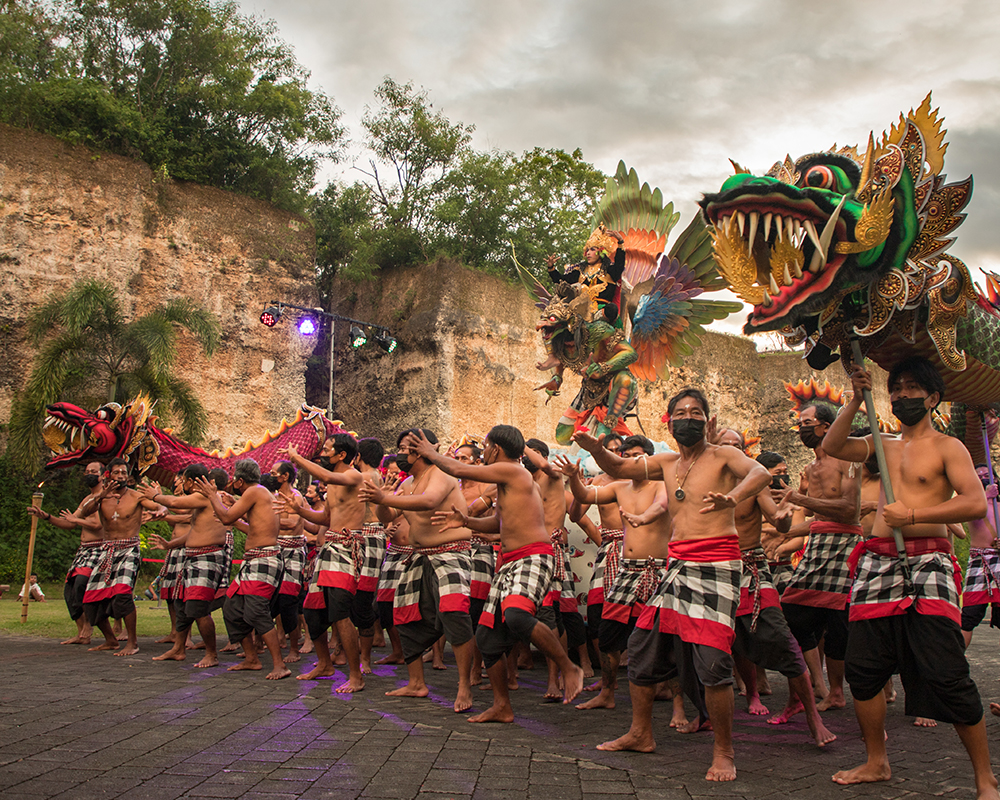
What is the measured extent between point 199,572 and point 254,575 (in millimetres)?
878

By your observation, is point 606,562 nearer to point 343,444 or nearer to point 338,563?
point 338,563

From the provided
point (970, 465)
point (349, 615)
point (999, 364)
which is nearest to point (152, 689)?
point (349, 615)

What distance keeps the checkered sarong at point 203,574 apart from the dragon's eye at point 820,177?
510 cm

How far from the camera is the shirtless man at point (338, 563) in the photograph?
5168 mm

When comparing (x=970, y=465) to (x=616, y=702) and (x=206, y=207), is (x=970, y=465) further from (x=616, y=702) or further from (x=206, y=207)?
(x=206, y=207)

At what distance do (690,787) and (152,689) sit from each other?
336 centimetres

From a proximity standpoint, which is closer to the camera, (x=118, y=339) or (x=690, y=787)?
(x=690, y=787)

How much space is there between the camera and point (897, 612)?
10.6ft

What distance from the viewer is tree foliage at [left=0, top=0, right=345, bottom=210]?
16.7 m

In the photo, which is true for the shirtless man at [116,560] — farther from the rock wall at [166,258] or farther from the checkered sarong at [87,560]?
the rock wall at [166,258]

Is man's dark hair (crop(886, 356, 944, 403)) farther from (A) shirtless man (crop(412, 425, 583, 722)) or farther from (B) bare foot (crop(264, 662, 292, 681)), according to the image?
(B) bare foot (crop(264, 662, 292, 681))

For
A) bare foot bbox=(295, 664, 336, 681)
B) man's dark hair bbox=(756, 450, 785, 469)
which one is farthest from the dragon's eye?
bare foot bbox=(295, 664, 336, 681)

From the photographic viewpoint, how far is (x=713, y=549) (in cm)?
355

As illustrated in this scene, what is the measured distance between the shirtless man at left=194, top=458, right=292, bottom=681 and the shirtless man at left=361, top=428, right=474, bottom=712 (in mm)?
1145
